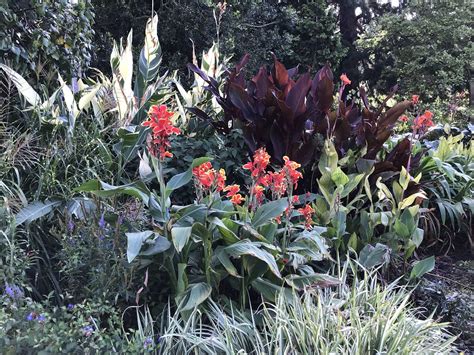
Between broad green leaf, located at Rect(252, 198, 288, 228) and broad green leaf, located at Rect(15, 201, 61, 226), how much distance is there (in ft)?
3.50

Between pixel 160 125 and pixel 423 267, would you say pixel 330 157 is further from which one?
pixel 160 125

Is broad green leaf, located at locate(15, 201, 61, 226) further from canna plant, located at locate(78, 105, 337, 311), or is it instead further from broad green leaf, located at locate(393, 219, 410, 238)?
broad green leaf, located at locate(393, 219, 410, 238)

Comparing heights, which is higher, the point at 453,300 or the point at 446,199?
the point at 446,199

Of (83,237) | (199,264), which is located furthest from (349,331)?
(83,237)

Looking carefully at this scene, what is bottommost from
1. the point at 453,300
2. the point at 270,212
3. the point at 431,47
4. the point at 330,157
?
the point at 453,300

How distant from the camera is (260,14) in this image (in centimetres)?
948

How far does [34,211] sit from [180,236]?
0.90 m

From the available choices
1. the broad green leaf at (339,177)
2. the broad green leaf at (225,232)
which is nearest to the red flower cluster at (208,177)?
the broad green leaf at (225,232)

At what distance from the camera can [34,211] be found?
2.45 meters

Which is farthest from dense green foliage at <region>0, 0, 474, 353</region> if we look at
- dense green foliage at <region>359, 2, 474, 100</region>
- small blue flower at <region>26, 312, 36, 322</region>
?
dense green foliage at <region>359, 2, 474, 100</region>

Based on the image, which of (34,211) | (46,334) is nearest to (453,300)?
(46,334)

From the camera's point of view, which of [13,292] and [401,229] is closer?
[13,292]

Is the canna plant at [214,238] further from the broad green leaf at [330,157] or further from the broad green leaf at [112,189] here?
the broad green leaf at [330,157]

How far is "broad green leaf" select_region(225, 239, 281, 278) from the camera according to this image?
2.10m
